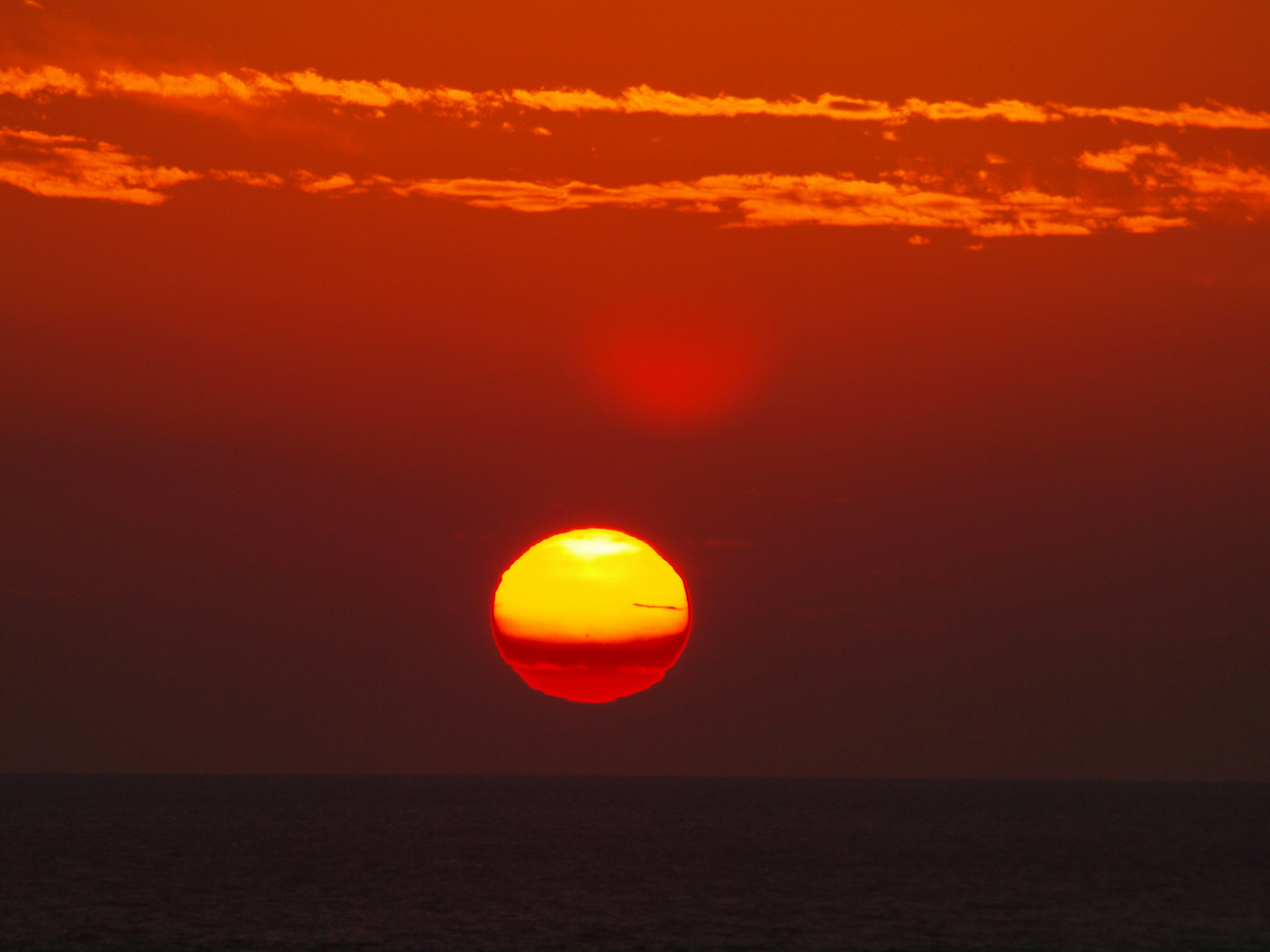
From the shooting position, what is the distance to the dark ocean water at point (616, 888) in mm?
61875

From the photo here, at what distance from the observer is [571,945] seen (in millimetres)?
58719

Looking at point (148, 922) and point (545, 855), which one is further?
point (545, 855)

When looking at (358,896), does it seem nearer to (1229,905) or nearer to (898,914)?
(898,914)

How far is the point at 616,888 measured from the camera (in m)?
82.9

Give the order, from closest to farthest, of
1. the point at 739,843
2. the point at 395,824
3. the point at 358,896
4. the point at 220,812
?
the point at 358,896
the point at 739,843
the point at 395,824
the point at 220,812

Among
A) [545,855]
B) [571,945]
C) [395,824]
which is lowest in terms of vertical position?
[571,945]

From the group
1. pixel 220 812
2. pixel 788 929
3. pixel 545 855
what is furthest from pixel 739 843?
pixel 220 812

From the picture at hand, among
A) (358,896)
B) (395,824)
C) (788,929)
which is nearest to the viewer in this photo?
(788,929)

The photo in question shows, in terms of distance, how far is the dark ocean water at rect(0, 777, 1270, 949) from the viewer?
61875 mm

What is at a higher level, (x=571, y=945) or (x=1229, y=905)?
(x=1229, y=905)

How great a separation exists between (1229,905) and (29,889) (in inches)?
2680

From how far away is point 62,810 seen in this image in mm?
187375

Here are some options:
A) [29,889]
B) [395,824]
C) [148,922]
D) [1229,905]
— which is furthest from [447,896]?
[395,824]

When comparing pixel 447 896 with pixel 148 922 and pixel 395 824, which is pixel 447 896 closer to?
pixel 148 922
